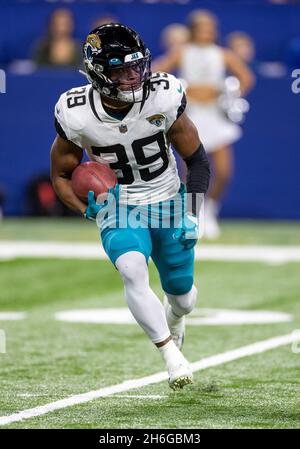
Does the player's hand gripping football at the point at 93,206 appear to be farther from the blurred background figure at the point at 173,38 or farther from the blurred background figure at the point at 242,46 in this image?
the blurred background figure at the point at 242,46

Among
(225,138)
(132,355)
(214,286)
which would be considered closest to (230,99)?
(225,138)

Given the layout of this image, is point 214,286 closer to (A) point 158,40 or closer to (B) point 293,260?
(B) point 293,260

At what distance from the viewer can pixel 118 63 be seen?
18.2ft

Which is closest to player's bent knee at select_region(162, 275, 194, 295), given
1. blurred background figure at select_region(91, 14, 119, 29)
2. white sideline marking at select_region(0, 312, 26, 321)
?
white sideline marking at select_region(0, 312, 26, 321)

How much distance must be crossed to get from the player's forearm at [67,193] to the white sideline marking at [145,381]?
0.80m

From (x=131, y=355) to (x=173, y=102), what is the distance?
1600 mm

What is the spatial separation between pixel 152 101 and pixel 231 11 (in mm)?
8542

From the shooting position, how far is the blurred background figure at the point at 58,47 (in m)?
13.7

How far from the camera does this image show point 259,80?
13602 millimetres

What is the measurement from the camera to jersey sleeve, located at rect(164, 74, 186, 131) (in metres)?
5.71

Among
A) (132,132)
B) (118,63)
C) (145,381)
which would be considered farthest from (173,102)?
(145,381)

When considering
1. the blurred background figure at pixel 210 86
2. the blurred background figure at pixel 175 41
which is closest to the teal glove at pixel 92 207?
the blurred background figure at pixel 210 86

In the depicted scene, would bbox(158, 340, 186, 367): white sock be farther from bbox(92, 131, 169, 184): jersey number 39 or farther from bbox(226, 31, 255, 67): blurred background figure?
bbox(226, 31, 255, 67): blurred background figure

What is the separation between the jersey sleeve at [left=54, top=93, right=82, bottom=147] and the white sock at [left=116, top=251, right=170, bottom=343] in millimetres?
619
